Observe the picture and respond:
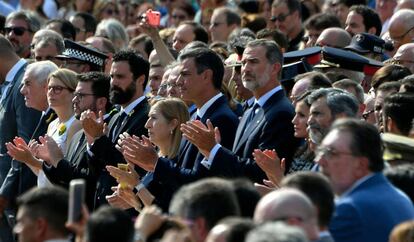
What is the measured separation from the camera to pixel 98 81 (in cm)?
1137

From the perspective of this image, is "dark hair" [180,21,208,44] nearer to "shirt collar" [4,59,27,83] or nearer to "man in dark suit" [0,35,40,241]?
"shirt collar" [4,59,27,83]

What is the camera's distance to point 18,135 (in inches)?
480

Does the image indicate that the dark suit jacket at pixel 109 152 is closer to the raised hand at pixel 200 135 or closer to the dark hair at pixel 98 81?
the dark hair at pixel 98 81

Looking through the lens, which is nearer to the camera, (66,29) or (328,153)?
(328,153)

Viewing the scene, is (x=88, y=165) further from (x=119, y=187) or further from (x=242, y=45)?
(x=242, y=45)

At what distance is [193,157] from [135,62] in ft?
5.65

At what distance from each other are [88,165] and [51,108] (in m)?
1.21

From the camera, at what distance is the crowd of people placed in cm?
675

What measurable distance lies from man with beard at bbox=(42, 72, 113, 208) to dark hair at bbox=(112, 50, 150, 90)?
223 mm

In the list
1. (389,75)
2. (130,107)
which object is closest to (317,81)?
(389,75)

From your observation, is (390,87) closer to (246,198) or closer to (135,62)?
(135,62)

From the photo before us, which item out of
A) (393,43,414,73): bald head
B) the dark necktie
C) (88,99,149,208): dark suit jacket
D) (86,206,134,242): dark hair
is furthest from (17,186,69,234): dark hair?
(393,43,414,73): bald head

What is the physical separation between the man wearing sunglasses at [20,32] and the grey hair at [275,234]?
32.0 feet

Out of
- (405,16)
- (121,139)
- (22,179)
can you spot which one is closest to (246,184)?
(121,139)
